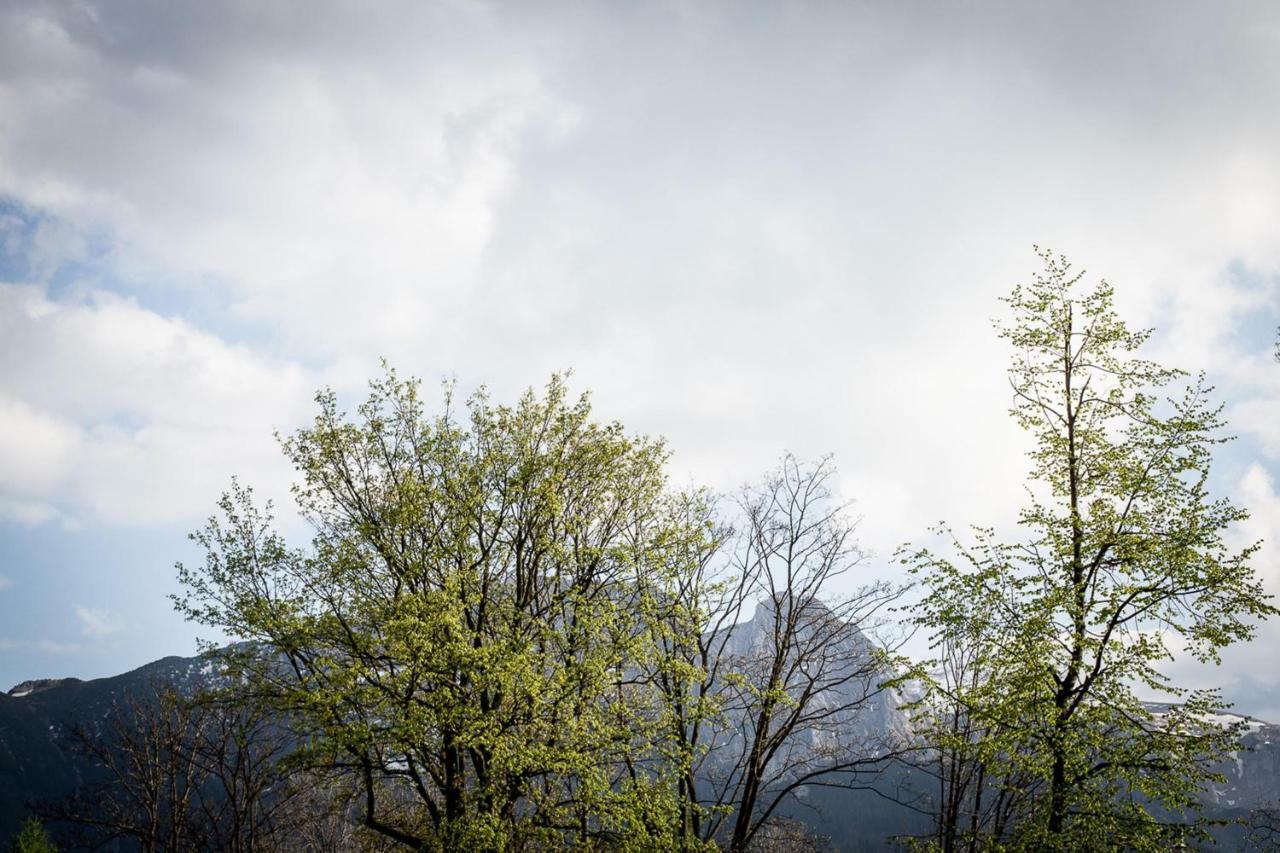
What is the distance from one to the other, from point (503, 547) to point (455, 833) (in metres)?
6.98

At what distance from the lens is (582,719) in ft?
56.9

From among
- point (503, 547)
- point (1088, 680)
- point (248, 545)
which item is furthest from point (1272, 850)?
point (248, 545)

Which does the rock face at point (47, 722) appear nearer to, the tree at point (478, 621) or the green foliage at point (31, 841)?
the green foliage at point (31, 841)

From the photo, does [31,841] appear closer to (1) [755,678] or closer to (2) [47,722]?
(1) [755,678]

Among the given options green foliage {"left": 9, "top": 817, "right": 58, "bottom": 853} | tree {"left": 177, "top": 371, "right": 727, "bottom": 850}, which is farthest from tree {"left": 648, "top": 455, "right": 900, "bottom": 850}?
green foliage {"left": 9, "top": 817, "right": 58, "bottom": 853}

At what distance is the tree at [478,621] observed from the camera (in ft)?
54.3

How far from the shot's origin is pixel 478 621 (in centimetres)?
1883

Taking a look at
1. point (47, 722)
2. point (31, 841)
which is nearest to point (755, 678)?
point (31, 841)

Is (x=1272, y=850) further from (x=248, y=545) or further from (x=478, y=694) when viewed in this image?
(x=248, y=545)

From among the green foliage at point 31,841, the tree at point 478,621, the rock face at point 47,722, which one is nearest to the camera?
the tree at point 478,621

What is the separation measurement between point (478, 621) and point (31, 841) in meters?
59.8

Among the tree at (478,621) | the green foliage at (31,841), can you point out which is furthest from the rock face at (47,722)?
the tree at (478,621)

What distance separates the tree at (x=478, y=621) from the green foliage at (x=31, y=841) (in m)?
49.0

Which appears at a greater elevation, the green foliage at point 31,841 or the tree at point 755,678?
the tree at point 755,678
